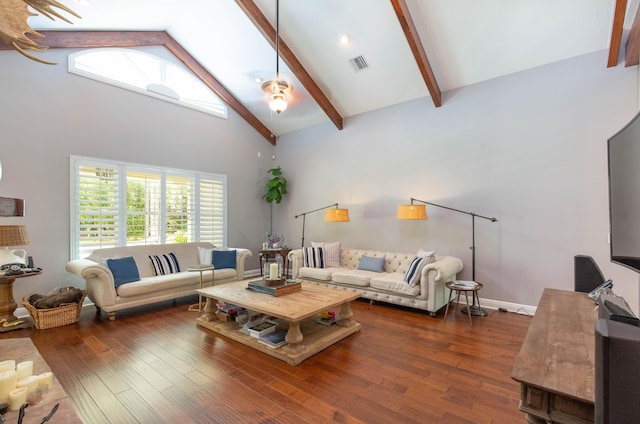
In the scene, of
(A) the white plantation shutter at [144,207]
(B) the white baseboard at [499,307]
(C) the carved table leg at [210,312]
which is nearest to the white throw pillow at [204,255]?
(A) the white plantation shutter at [144,207]

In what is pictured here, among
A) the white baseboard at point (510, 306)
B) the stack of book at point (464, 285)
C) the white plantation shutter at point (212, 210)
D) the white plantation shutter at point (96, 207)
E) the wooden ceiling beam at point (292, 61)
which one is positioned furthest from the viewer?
the white plantation shutter at point (212, 210)

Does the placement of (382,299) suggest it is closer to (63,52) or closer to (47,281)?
(47,281)

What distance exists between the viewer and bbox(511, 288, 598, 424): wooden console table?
1.00m

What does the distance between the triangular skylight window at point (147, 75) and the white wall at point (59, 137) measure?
132mm

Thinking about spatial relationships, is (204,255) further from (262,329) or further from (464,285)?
(464,285)

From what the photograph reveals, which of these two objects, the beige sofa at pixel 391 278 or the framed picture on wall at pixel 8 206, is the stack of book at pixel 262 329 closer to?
the beige sofa at pixel 391 278

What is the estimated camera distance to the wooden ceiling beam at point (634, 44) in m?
3.06

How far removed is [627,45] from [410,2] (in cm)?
249

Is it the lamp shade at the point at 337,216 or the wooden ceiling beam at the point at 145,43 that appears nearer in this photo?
the wooden ceiling beam at the point at 145,43

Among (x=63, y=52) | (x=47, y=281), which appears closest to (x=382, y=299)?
(x=47, y=281)

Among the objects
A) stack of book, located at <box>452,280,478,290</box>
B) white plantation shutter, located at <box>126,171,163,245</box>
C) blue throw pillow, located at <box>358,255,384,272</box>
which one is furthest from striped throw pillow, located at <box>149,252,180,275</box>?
stack of book, located at <box>452,280,478,290</box>

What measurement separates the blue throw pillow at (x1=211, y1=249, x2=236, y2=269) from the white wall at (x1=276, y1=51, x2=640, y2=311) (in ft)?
7.44

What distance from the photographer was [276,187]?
6.62m

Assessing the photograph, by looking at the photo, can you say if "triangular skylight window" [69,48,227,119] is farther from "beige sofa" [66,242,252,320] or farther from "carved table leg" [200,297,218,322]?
→ "carved table leg" [200,297,218,322]
